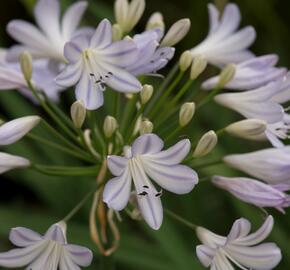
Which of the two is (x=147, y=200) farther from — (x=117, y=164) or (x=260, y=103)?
(x=260, y=103)

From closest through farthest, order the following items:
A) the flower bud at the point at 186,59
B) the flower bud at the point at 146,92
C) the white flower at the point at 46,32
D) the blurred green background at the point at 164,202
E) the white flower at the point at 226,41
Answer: the flower bud at the point at 146,92 < the flower bud at the point at 186,59 < the white flower at the point at 46,32 < the white flower at the point at 226,41 < the blurred green background at the point at 164,202

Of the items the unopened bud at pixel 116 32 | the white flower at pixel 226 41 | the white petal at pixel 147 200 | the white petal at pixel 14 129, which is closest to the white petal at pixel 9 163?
the white petal at pixel 14 129

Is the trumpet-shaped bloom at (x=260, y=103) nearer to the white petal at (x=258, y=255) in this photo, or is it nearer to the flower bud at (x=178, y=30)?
the flower bud at (x=178, y=30)

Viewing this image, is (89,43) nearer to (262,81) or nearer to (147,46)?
(147,46)

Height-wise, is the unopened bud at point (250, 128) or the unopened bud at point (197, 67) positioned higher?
the unopened bud at point (197, 67)

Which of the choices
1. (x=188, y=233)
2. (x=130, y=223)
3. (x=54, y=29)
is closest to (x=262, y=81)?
(x=54, y=29)

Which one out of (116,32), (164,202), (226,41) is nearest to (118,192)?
(116,32)
